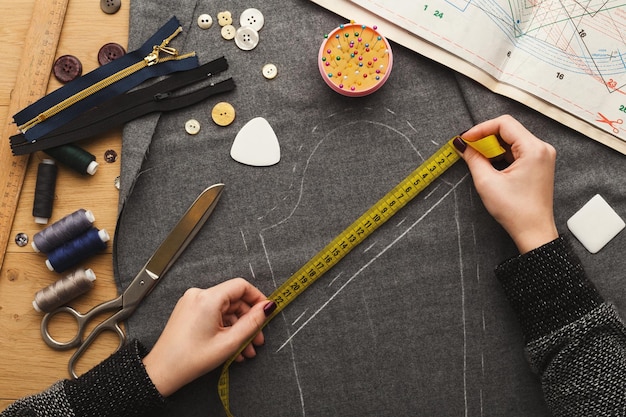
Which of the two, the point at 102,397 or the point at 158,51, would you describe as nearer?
the point at 102,397

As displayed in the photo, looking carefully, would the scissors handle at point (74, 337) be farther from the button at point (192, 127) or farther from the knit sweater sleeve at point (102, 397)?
the button at point (192, 127)

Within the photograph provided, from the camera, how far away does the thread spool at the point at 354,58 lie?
123cm

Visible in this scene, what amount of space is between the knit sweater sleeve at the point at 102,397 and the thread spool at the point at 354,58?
73 centimetres

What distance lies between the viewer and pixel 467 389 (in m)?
1.25

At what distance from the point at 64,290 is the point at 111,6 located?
0.65 meters

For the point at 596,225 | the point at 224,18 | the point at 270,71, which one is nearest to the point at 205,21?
the point at 224,18

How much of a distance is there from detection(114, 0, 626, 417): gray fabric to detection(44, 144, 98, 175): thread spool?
9 centimetres

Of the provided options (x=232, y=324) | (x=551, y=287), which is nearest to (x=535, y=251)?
(x=551, y=287)

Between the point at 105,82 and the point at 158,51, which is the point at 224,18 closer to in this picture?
the point at 158,51

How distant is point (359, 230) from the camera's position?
1.26 meters

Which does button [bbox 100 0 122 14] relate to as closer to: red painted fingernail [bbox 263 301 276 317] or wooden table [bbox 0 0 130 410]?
wooden table [bbox 0 0 130 410]

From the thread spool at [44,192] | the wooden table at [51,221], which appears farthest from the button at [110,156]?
the thread spool at [44,192]

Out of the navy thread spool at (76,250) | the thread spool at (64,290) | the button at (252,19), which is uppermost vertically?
the button at (252,19)

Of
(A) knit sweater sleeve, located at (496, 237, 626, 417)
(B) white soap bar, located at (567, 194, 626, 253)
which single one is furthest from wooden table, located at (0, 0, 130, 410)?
(B) white soap bar, located at (567, 194, 626, 253)
